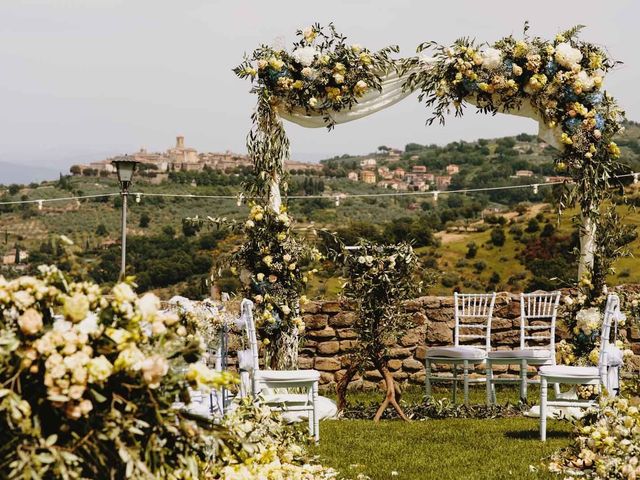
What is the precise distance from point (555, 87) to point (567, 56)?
0.25 m

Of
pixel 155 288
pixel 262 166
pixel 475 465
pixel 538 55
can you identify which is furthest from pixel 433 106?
pixel 155 288

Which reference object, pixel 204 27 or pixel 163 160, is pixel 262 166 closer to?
pixel 204 27

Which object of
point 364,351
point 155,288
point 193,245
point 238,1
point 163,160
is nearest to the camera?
point 364,351

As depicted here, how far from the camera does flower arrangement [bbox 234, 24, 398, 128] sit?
283 inches

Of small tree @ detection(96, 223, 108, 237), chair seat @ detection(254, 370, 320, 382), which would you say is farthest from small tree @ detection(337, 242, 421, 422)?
small tree @ detection(96, 223, 108, 237)

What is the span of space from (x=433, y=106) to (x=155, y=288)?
1301 centimetres

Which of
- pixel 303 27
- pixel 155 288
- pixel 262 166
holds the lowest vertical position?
pixel 155 288

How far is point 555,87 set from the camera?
718 centimetres

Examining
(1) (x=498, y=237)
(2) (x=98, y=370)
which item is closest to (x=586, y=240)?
(2) (x=98, y=370)

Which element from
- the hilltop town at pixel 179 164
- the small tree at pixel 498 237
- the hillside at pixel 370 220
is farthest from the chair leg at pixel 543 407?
the hilltop town at pixel 179 164

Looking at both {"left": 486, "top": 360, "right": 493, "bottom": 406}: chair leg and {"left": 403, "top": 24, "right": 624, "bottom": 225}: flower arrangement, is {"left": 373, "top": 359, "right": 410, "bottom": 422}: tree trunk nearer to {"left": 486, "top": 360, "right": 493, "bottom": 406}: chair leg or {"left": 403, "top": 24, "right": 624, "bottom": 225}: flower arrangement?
{"left": 486, "top": 360, "right": 493, "bottom": 406}: chair leg

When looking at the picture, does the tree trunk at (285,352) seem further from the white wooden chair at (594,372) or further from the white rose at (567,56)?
the white rose at (567,56)

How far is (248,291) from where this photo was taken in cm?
710

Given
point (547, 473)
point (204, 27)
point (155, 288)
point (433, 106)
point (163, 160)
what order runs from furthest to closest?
point (163, 160) < point (155, 288) < point (204, 27) < point (433, 106) < point (547, 473)
